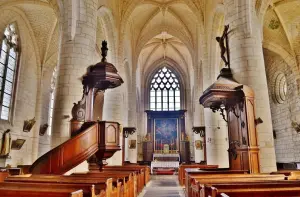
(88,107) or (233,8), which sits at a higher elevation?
(233,8)

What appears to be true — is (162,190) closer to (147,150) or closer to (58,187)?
(58,187)

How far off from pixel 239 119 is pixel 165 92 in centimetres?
1916

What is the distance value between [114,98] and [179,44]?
11.6 meters

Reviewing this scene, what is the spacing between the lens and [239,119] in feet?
24.7

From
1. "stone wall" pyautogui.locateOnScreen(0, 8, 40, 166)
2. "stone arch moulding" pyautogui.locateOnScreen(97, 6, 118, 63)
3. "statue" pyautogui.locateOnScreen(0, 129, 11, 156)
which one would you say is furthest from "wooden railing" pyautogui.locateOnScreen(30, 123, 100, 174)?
"stone arch moulding" pyautogui.locateOnScreen(97, 6, 118, 63)

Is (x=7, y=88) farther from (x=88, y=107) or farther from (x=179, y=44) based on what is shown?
(x=179, y=44)

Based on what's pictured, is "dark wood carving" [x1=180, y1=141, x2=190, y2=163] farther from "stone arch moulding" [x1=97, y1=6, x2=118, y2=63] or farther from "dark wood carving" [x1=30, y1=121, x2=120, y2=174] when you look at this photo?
"dark wood carving" [x1=30, y1=121, x2=120, y2=174]

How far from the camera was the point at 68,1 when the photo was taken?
912cm

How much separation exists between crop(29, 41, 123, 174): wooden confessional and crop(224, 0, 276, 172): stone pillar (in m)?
3.89

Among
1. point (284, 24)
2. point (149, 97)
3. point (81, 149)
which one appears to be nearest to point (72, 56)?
point (81, 149)

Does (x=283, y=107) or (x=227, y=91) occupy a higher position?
(x=283, y=107)

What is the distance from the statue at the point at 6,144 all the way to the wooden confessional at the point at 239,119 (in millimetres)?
9305

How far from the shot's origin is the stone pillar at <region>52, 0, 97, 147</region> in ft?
26.2

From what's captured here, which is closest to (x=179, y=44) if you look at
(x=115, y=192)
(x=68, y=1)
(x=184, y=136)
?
(x=184, y=136)
